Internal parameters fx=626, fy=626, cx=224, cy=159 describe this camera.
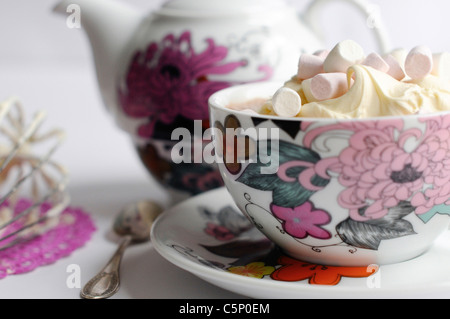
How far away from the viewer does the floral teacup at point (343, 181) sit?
0.48 metres

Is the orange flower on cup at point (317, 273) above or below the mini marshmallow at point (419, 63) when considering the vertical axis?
below

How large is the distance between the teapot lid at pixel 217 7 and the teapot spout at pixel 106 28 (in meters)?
0.05

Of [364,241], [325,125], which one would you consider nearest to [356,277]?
[364,241]

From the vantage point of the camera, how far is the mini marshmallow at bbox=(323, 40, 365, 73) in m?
0.53

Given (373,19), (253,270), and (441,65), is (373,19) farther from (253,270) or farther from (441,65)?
(253,270)

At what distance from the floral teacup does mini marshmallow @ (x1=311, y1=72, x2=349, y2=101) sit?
0.15ft

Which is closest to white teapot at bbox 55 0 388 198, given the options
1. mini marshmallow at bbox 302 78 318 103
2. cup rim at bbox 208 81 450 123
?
cup rim at bbox 208 81 450 123

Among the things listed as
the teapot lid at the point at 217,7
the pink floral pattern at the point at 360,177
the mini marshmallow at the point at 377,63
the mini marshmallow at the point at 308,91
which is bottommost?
the pink floral pattern at the point at 360,177

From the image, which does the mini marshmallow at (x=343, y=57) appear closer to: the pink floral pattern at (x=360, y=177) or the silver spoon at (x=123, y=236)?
the pink floral pattern at (x=360, y=177)

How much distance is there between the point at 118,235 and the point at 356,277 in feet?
1.06

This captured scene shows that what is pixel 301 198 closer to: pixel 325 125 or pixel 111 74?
pixel 325 125

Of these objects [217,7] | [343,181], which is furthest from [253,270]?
[217,7]

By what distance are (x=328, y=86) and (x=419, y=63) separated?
0.08 metres

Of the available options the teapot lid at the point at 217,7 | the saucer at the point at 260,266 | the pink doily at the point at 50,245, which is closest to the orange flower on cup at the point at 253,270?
the saucer at the point at 260,266
